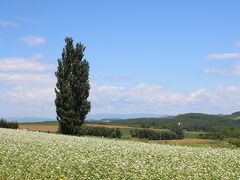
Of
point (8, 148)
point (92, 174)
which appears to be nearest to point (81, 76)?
point (8, 148)

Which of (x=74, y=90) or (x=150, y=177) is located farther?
(x=74, y=90)

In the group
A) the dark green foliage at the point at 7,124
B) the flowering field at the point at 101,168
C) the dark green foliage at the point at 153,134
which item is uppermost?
the dark green foliage at the point at 7,124

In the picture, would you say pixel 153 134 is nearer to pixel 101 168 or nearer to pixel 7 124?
pixel 7 124

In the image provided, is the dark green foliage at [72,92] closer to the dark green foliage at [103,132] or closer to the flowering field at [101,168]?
the dark green foliage at [103,132]

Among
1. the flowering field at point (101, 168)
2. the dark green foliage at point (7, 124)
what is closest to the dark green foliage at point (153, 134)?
the dark green foliage at point (7, 124)

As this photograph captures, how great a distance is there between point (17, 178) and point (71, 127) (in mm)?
42141

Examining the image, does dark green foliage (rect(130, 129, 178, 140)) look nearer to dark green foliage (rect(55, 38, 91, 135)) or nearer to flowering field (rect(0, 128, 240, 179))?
dark green foliage (rect(55, 38, 91, 135))

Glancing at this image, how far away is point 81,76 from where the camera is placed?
6347cm

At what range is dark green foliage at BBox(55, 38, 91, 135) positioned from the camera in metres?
61.5

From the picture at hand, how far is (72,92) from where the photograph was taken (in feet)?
205

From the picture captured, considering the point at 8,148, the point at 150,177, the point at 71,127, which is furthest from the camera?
the point at 71,127

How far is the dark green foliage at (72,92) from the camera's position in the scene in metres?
61.5

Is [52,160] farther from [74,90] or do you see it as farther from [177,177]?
[74,90]

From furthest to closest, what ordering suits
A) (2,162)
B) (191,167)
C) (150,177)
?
1. (2,162)
2. (191,167)
3. (150,177)
